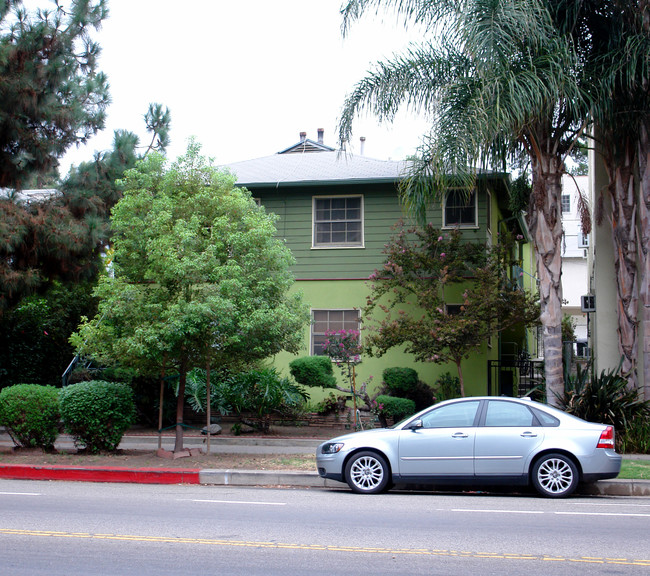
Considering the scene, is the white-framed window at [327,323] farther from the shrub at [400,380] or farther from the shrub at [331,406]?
the shrub at [400,380]

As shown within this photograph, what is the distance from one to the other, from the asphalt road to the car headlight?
62 cm

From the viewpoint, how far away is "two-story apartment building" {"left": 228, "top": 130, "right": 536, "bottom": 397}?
19.2 m

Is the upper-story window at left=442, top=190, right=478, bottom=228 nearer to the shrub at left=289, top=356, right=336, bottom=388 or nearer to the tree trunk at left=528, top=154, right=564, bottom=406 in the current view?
the tree trunk at left=528, top=154, right=564, bottom=406

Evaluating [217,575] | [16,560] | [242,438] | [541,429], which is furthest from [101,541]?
[242,438]

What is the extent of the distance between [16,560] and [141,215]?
8317 mm

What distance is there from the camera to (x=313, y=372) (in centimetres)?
1697

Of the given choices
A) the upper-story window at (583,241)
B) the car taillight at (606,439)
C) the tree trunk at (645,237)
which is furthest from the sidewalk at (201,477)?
the upper-story window at (583,241)

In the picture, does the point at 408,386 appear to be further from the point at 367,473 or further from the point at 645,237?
the point at 367,473

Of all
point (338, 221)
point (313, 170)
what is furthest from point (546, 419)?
point (313, 170)

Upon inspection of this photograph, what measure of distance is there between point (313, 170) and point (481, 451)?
13.2 m

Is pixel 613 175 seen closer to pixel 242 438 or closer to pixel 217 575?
pixel 242 438

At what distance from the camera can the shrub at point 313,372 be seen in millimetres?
16969

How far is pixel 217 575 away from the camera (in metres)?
5.70

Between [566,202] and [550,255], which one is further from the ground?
[566,202]
